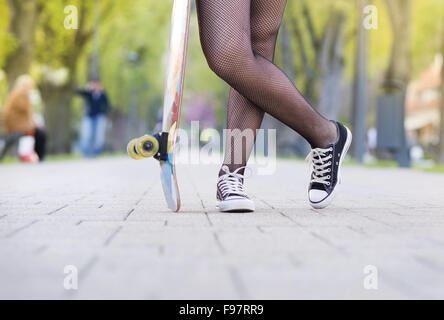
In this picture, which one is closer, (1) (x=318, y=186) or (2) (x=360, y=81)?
(1) (x=318, y=186)

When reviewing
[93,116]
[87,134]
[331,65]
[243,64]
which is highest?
[331,65]

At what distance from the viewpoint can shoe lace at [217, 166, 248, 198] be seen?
A: 4.25 metres

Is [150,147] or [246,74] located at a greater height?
[246,74]

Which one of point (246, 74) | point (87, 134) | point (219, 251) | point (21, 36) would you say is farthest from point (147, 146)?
point (21, 36)

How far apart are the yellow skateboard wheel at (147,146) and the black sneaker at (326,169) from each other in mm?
948

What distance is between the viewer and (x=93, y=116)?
18719 millimetres

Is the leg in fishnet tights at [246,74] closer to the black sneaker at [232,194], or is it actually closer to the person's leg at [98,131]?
the black sneaker at [232,194]

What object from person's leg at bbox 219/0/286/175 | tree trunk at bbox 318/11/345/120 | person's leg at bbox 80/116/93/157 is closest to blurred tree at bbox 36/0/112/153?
person's leg at bbox 80/116/93/157

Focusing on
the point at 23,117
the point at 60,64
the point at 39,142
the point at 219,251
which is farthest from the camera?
the point at 60,64

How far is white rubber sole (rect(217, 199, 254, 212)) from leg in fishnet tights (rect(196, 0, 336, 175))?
0.23 m

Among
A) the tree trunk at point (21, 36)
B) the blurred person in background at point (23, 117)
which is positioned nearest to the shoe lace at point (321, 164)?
the blurred person in background at point (23, 117)

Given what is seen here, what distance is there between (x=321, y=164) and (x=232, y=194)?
1.83 feet

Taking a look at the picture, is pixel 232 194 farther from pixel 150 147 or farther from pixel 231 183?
pixel 150 147
